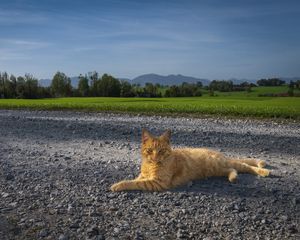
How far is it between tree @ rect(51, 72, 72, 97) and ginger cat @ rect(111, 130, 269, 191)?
4239cm

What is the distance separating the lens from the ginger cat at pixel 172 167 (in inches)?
342

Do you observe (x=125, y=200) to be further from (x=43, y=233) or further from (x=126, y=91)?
(x=126, y=91)

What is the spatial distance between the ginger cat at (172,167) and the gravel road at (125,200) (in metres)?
0.20

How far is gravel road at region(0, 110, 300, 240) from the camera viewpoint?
6.88 m

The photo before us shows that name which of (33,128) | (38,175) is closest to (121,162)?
(38,175)

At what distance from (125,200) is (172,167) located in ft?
4.43

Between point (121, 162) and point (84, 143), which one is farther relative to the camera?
point (84, 143)

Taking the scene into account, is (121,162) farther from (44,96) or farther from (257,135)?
(44,96)

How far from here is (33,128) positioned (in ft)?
63.7

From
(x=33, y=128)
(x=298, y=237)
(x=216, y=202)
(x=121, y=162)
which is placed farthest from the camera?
(x=33, y=128)

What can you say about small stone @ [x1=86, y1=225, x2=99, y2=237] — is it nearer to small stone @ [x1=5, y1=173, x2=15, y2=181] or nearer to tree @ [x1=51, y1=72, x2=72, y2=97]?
small stone @ [x1=5, y1=173, x2=15, y2=181]

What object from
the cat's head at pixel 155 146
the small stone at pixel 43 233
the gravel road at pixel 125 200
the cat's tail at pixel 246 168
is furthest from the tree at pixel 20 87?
the small stone at pixel 43 233

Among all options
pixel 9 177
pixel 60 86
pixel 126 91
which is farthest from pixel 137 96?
pixel 9 177

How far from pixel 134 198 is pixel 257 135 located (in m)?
9.86
